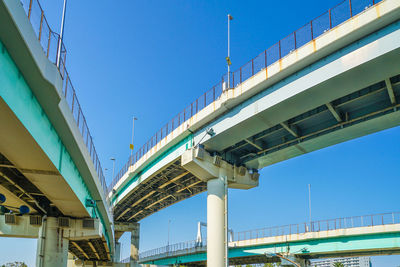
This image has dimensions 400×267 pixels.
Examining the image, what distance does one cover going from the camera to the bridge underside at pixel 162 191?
3617 cm

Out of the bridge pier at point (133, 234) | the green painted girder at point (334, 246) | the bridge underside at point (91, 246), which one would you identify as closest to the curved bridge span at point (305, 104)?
the bridge underside at point (91, 246)

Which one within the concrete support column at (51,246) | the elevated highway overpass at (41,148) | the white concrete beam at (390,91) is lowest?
the concrete support column at (51,246)

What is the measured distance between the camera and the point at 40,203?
27.1 meters

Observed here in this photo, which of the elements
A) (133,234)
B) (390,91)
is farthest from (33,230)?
(133,234)

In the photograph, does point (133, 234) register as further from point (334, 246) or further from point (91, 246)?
point (334, 246)

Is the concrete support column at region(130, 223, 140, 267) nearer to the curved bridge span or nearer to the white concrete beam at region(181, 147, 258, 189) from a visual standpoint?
the curved bridge span

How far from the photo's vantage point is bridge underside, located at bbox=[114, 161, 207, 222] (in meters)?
36.2

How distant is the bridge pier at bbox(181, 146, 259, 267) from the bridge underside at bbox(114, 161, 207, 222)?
3021 mm

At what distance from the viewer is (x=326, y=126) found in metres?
25.2

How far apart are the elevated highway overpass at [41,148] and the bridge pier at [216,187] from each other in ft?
21.4

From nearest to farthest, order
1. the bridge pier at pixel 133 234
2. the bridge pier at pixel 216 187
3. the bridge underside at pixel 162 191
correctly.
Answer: the bridge pier at pixel 216 187 < the bridge underside at pixel 162 191 < the bridge pier at pixel 133 234

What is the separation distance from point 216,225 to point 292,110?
32.6 feet

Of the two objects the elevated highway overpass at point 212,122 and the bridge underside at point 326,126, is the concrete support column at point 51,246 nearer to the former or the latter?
the elevated highway overpass at point 212,122

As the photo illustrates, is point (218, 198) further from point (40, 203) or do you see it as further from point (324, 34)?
point (324, 34)
